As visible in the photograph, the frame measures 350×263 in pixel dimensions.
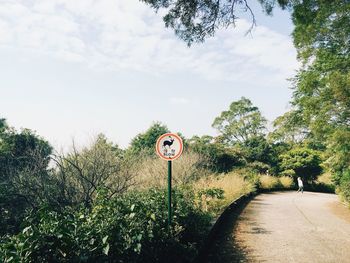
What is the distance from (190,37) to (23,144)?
32.9m

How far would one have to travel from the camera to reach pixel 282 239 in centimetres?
818

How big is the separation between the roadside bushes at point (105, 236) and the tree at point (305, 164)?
3032 centimetres

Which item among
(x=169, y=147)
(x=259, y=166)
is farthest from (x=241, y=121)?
(x=169, y=147)

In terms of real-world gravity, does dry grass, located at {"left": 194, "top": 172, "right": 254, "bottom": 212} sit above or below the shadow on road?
above

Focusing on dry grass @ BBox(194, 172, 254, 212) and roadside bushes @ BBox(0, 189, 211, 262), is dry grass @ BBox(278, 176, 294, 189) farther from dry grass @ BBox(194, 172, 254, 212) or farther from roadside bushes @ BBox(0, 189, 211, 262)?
roadside bushes @ BBox(0, 189, 211, 262)

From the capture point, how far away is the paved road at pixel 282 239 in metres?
6.69

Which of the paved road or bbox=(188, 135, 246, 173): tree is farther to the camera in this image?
bbox=(188, 135, 246, 173): tree

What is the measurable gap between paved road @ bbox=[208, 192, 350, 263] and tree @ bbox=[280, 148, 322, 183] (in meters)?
22.5

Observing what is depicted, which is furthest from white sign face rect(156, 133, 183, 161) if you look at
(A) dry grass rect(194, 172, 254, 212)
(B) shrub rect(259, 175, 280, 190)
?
(B) shrub rect(259, 175, 280, 190)

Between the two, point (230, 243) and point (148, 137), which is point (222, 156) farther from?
point (230, 243)

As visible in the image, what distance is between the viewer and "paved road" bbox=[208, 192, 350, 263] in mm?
6688

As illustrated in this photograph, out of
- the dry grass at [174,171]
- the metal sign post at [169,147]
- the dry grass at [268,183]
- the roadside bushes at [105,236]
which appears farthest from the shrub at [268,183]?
the roadside bushes at [105,236]

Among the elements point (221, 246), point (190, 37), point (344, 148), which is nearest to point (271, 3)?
point (190, 37)

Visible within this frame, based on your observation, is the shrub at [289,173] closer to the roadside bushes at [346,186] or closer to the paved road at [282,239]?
the roadside bushes at [346,186]
